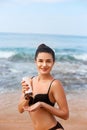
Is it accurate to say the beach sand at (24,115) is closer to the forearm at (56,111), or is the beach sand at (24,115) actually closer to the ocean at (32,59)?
the ocean at (32,59)

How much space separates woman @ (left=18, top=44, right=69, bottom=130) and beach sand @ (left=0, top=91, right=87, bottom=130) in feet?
6.39

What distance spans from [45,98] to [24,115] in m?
2.19

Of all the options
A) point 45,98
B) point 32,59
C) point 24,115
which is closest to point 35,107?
point 45,98

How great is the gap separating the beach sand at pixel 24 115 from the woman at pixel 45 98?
195 cm

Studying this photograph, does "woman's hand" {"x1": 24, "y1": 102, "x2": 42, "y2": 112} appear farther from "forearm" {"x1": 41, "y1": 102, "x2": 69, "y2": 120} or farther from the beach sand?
the beach sand

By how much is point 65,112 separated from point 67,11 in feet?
9.57

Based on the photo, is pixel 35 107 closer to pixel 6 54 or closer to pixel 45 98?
pixel 45 98

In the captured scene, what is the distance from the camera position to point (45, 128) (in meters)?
1.46

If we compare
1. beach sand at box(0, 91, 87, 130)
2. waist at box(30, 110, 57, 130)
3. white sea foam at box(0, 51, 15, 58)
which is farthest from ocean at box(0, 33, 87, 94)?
waist at box(30, 110, 57, 130)

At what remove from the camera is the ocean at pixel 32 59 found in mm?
4078

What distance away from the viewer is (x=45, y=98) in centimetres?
143

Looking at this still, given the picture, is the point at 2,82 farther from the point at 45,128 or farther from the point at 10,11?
the point at 45,128

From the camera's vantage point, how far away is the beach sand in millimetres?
3422

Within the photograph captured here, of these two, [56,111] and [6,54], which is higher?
[56,111]
